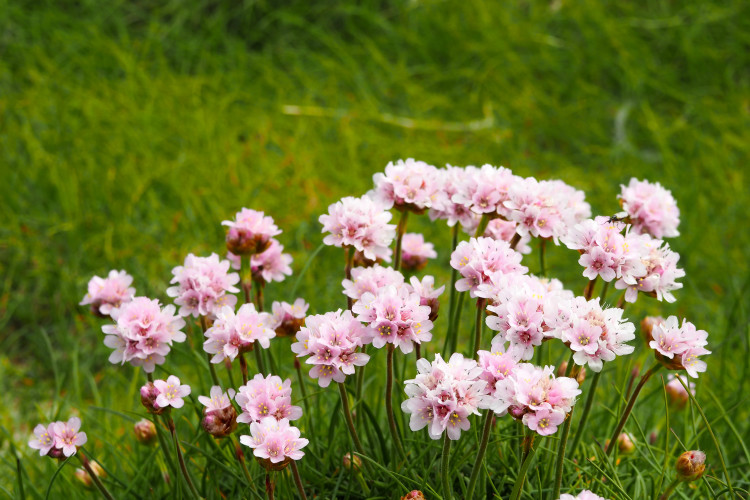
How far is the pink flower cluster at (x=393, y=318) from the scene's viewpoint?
4.94 ft

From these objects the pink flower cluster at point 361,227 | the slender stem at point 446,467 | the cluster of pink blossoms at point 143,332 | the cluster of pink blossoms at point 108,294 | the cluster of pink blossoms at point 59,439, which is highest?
the pink flower cluster at point 361,227

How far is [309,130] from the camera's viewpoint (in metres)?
4.71

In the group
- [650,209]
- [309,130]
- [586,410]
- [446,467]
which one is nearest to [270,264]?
[446,467]

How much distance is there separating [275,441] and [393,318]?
306 mm

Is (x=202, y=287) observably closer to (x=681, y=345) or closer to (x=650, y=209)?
(x=681, y=345)

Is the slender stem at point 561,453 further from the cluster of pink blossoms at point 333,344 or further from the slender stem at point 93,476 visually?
the slender stem at point 93,476

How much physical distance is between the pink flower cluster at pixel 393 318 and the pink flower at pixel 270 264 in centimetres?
48

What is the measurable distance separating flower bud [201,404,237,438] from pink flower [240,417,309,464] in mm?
138

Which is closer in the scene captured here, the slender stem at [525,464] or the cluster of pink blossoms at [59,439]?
the slender stem at [525,464]

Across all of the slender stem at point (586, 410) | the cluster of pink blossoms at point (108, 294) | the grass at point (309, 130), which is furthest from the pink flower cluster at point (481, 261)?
the grass at point (309, 130)

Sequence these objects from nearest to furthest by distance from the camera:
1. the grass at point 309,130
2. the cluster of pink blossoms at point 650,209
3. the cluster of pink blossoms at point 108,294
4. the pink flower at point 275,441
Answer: the pink flower at point 275,441 → the cluster of pink blossoms at point 108,294 → the cluster of pink blossoms at point 650,209 → the grass at point 309,130

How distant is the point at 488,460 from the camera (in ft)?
6.54

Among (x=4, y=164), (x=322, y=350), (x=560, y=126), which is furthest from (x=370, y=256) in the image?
(x=560, y=126)

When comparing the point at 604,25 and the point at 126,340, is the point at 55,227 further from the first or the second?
the point at 604,25
